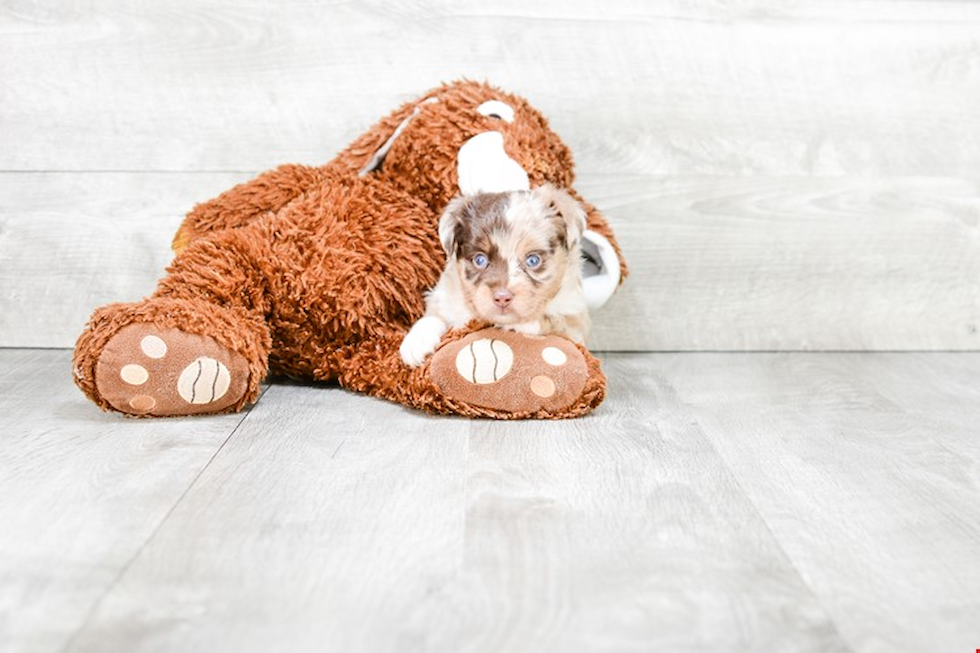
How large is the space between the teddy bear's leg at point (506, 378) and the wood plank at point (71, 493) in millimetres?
278

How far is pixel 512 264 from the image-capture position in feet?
4.58

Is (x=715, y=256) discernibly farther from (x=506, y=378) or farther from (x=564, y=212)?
(x=506, y=378)

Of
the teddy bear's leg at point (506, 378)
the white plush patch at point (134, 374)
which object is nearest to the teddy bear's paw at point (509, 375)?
the teddy bear's leg at point (506, 378)

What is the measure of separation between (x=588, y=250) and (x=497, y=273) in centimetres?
28

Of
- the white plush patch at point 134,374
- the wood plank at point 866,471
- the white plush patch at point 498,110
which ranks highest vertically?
the white plush patch at point 498,110

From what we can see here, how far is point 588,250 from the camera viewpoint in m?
1.63

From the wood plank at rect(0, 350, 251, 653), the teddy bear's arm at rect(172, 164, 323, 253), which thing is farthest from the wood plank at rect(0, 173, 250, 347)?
the wood plank at rect(0, 350, 251, 653)

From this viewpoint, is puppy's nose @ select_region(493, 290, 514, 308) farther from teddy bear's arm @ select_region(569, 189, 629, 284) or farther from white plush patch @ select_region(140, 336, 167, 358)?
white plush patch @ select_region(140, 336, 167, 358)

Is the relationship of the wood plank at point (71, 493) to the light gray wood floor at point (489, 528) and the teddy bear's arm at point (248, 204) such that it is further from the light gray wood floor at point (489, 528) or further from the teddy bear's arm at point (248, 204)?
the teddy bear's arm at point (248, 204)

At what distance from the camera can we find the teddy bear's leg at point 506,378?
4.58ft

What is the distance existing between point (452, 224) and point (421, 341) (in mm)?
173

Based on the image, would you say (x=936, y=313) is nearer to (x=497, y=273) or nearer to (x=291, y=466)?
(x=497, y=273)

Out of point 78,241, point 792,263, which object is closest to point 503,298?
point 792,263

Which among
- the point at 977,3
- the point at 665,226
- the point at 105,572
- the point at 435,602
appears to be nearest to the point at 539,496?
the point at 435,602
